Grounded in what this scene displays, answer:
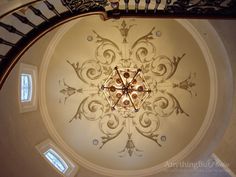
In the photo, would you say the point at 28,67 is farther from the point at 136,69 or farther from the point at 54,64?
the point at 136,69

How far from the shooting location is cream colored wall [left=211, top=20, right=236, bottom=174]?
18.6 feet

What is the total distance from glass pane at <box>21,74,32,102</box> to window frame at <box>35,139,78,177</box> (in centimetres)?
120

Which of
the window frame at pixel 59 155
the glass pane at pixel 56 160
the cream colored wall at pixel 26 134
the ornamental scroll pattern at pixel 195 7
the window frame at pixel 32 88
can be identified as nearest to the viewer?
the ornamental scroll pattern at pixel 195 7

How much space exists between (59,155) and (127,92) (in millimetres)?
2601

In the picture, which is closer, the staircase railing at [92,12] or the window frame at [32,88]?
the staircase railing at [92,12]

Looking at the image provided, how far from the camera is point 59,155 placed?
26.6 feet

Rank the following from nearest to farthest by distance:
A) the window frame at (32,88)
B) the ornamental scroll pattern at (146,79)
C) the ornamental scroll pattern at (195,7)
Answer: the ornamental scroll pattern at (195,7) < the window frame at (32,88) < the ornamental scroll pattern at (146,79)

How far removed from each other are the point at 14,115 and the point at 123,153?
3710 mm

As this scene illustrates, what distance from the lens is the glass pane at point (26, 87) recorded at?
6.82 meters

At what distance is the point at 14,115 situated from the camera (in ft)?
20.3

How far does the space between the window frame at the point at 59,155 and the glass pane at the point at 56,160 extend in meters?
0.06

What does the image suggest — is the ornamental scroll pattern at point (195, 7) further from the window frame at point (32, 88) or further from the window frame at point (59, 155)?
the window frame at point (59, 155)

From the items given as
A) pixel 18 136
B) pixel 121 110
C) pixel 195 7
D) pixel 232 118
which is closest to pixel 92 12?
pixel 195 7

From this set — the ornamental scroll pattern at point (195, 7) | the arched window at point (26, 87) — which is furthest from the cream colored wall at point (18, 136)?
the ornamental scroll pattern at point (195, 7)
